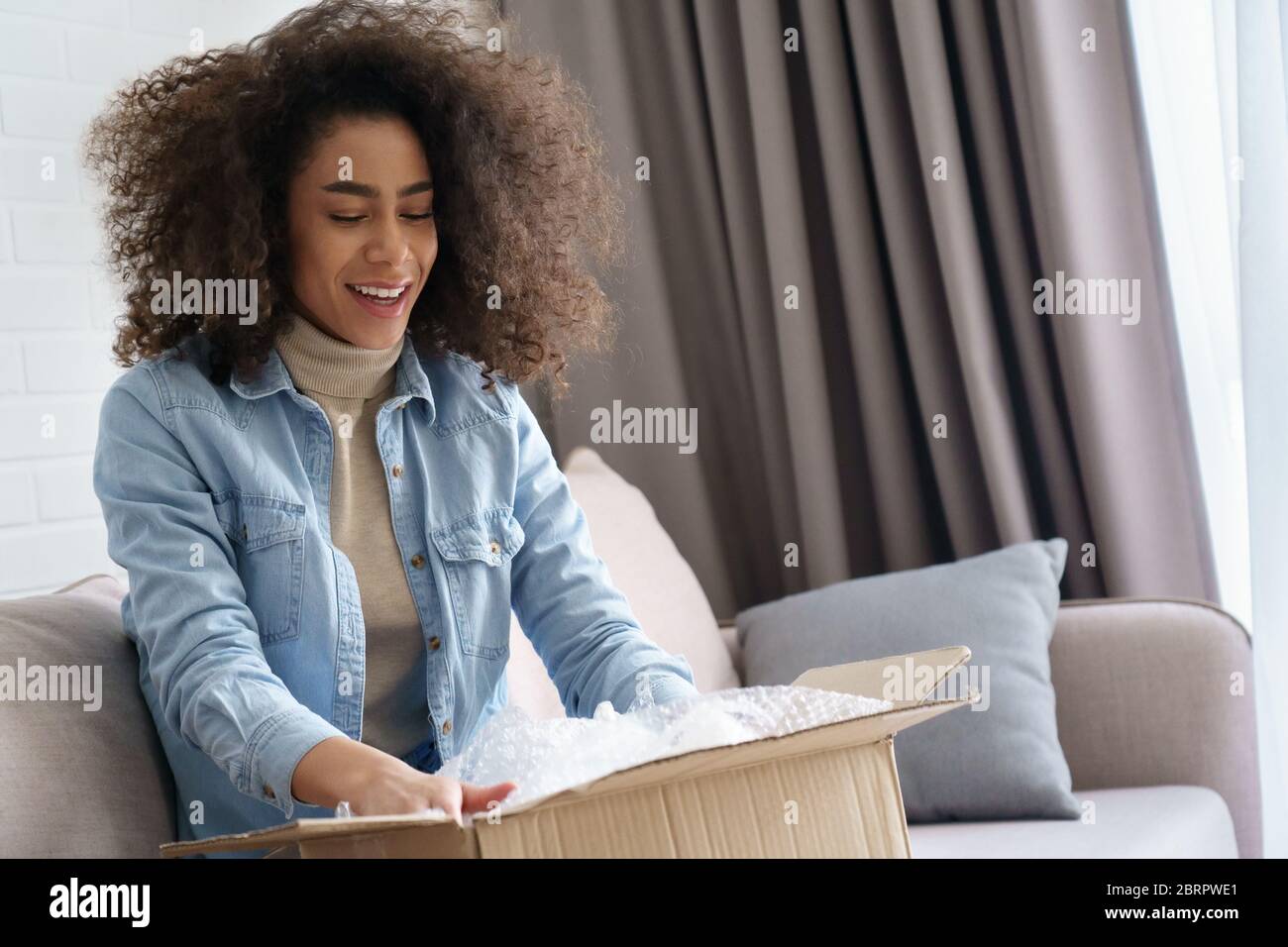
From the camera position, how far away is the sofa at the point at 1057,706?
3.98ft

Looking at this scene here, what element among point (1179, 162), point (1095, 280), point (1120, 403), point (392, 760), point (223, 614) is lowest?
point (392, 760)

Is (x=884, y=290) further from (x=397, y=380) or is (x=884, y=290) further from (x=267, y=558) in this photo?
(x=267, y=558)

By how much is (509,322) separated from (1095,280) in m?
1.06

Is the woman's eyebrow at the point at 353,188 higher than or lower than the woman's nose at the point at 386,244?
higher

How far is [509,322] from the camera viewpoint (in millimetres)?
1433

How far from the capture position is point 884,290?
2.35 metres

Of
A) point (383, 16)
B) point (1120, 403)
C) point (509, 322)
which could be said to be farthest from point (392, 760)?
point (1120, 403)

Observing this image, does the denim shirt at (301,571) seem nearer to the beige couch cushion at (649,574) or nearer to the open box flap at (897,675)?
the open box flap at (897,675)

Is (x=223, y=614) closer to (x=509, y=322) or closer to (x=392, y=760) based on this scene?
(x=392, y=760)

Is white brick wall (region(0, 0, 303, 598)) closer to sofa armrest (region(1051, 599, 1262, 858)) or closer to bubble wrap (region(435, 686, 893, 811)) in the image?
bubble wrap (region(435, 686, 893, 811))

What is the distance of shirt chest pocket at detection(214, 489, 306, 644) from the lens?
119 centimetres

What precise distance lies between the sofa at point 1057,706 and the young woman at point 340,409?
5 cm

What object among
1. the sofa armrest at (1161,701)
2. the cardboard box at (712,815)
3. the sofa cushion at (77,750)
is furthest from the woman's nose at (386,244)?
the sofa armrest at (1161,701)

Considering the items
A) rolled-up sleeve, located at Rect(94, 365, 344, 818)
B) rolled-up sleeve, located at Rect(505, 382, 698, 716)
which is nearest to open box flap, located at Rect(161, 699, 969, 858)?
rolled-up sleeve, located at Rect(94, 365, 344, 818)
